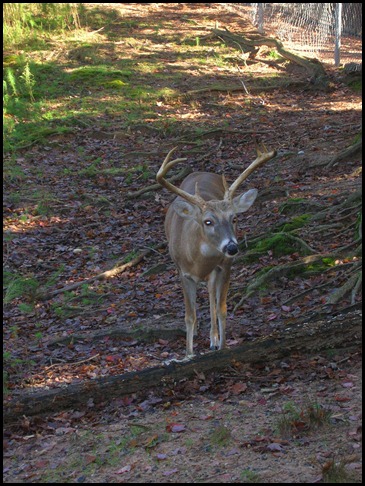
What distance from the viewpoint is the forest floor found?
5238mm

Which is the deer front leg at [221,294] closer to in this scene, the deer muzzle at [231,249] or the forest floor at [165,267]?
the forest floor at [165,267]

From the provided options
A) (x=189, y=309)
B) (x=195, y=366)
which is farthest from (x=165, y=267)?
(x=195, y=366)

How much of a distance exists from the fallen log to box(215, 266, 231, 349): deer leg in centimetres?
105

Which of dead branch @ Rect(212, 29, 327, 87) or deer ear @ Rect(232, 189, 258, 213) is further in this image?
dead branch @ Rect(212, 29, 327, 87)

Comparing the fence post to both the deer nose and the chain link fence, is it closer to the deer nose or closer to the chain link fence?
the chain link fence

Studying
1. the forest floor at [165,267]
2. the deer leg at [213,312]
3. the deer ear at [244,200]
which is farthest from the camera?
the deer leg at [213,312]

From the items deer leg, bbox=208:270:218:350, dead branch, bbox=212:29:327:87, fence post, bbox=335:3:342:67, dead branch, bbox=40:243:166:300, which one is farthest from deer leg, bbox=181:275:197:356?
fence post, bbox=335:3:342:67

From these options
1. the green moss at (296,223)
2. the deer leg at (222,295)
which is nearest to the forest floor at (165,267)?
the green moss at (296,223)

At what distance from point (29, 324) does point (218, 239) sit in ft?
10.7

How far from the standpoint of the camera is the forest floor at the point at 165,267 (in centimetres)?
524

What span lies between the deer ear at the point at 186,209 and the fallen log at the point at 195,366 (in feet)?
5.24

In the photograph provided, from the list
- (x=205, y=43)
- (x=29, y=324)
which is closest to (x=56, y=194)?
(x=29, y=324)

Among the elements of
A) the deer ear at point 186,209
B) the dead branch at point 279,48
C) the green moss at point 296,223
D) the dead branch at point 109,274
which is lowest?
the dead branch at point 109,274

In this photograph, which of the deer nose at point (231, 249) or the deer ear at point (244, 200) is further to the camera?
the deer ear at point (244, 200)
